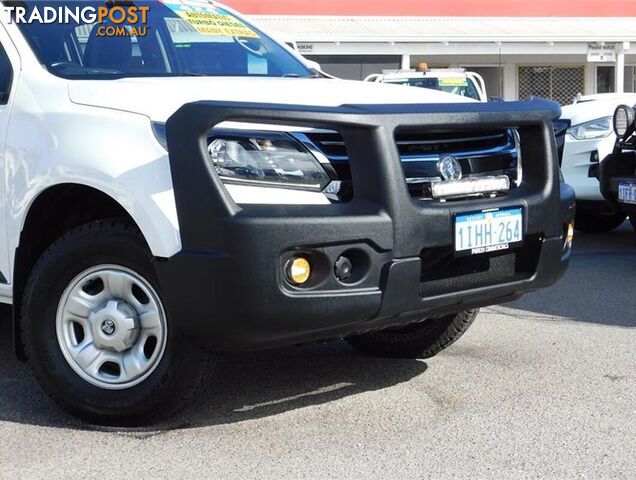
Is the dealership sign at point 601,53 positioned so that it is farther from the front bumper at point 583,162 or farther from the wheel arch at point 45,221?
the wheel arch at point 45,221

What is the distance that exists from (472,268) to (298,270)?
81cm

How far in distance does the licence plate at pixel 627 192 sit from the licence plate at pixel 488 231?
3.31 meters

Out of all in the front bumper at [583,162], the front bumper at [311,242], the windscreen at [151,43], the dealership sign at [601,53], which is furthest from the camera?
the dealership sign at [601,53]

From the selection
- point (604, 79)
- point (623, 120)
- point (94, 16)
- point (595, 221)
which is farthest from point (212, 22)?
point (604, 79)

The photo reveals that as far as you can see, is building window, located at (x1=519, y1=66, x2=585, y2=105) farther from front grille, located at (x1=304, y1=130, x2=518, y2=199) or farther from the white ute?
front grille, located at (x1=304, y1=130, x2=518, y2=199)

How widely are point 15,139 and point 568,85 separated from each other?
23976mm

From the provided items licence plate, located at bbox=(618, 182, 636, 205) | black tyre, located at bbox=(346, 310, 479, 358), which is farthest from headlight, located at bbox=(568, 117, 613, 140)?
black tyre, located at bbox=(346, 310, 479, 358)

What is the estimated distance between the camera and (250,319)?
3.47 metres

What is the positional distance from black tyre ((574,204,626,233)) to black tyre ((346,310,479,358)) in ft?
14.9

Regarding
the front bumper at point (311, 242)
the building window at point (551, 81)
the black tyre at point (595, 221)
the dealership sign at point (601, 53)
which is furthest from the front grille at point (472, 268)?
the building window at point (551, 81)

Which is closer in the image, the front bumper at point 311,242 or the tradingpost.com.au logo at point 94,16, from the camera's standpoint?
the front bumper at point 311,242

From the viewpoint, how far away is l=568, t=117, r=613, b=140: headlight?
8.48 meters

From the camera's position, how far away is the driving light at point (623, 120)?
23.2ft

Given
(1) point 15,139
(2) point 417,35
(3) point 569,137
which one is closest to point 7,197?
(1) point 15,139
